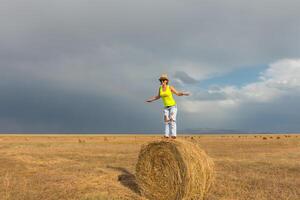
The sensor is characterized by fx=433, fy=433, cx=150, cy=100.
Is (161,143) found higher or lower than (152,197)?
higher

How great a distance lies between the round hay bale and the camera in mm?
11125

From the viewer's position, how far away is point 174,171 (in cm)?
1152

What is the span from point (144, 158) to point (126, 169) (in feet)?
19.1

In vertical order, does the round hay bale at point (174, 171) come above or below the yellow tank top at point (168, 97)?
below

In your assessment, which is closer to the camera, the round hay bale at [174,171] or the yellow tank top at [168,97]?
the round hay bale at [174,171]

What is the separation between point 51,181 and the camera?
47.6ft

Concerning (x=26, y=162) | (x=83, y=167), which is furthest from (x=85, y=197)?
(x=26, y=162)

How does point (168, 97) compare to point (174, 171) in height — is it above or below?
above

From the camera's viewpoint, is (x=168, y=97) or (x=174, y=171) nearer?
(x=174, y=171)

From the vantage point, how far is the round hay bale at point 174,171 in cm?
1112

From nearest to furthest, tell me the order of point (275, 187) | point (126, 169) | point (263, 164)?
1. point (275, 187)
2. point (126, 169)
3. point (263, 164)

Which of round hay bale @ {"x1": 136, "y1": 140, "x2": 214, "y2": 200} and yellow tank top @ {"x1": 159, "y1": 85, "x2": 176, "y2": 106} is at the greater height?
yellow tank top @ {"x1": 159, "y1": 85, "x2": 176, "y2": 106}

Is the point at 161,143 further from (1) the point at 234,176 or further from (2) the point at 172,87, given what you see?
(1) the point at 234,176

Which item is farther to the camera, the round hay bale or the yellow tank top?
the yellow tank top
